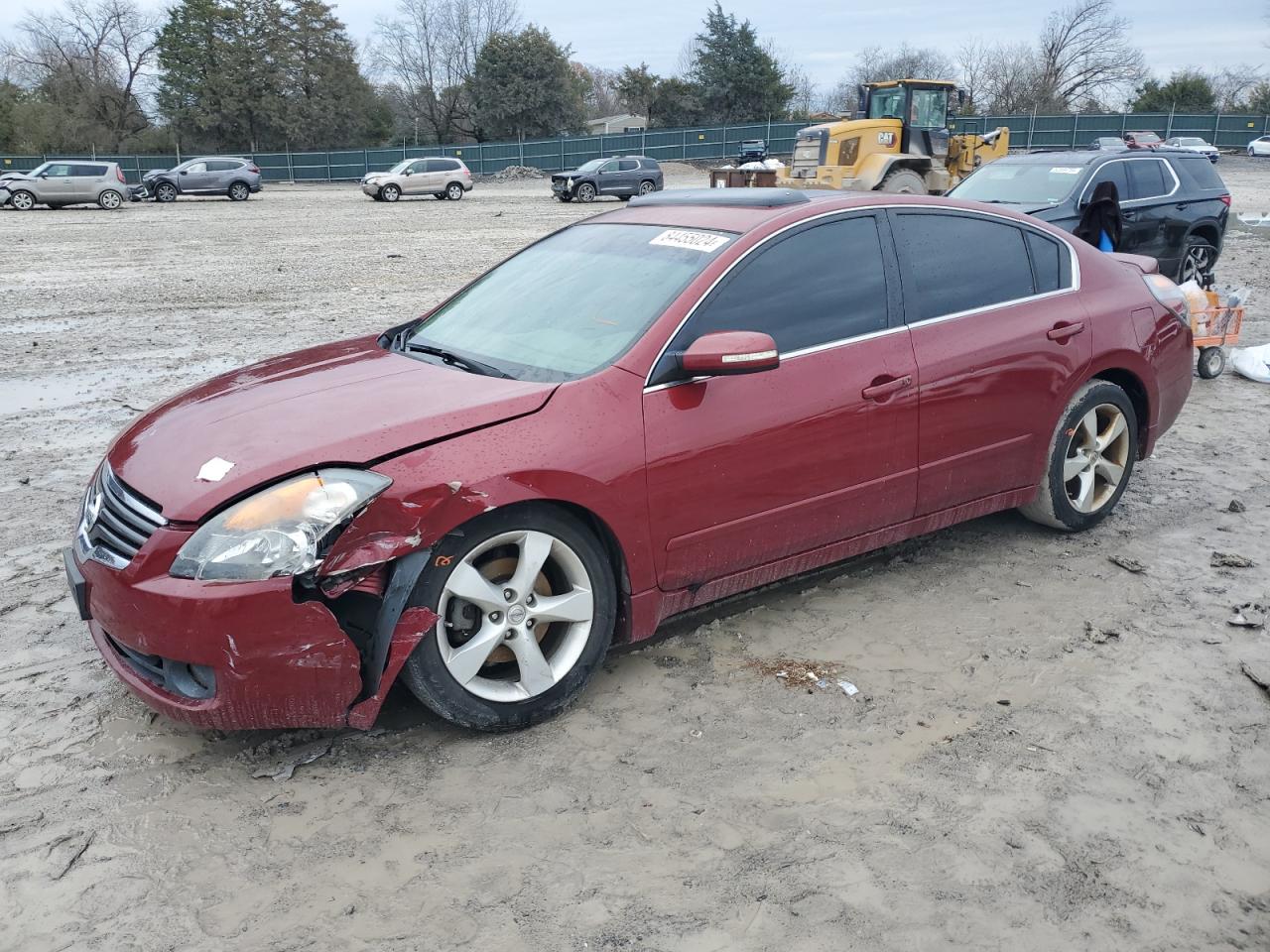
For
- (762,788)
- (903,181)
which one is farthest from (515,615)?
(903,181)

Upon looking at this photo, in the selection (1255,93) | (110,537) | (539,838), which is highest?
(1255,93)

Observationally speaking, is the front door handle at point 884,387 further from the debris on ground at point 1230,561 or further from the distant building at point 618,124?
the distant building at point 618,124

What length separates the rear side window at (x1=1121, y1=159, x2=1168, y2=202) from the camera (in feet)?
38.1

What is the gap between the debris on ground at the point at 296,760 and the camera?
326 cm

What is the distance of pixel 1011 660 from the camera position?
157 inches

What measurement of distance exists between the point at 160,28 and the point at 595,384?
6787cm

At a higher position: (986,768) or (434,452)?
(434,452)

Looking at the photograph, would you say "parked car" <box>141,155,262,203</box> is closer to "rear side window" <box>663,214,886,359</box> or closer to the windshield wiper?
the windshield wiper

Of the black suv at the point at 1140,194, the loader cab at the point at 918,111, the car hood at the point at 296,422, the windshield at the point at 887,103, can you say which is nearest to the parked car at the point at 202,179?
the windshield at the point at 887,103

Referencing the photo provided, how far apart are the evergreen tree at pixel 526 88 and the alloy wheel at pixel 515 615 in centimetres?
6223

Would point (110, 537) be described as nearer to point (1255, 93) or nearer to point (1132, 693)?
point (1132, 693)

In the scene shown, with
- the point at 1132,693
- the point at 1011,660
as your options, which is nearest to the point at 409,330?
the point at 1011,660

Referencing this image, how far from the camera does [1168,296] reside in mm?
5301

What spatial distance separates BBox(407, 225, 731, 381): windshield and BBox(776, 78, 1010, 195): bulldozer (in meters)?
18.0
